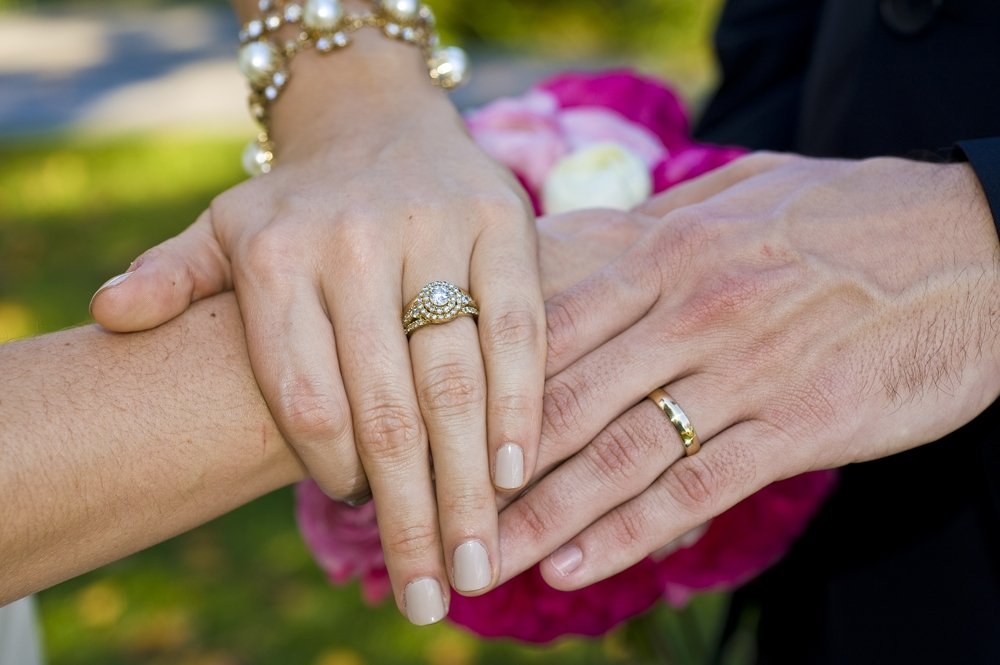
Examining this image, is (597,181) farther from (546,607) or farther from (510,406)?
(546,607)

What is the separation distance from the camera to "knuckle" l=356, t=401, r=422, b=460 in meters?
0.95

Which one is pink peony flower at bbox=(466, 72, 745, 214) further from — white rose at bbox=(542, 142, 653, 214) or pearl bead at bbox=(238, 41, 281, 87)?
pearl bead at bbox=(238, 41, 281, 87)

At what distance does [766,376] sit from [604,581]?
342 mm

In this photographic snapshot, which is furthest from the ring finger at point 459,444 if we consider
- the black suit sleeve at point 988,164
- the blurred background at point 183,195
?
the blurred background at point 183,195

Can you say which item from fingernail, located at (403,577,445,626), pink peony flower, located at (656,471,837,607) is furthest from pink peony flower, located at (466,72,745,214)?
fingernail, located at (403,577,445,626)

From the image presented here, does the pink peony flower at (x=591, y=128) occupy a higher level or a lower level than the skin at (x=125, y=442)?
higher

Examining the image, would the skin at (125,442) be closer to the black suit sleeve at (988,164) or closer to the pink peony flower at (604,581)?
the pink peony flower at (604,581)

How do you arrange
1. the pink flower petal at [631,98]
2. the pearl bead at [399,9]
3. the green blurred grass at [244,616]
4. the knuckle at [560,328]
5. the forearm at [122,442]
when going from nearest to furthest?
the forearm at [122,442]
the knuckle at [560,328]
the pearl bead at [399,9]
the pink flower petal at [631,98]
the green blurred grass at [244,616]

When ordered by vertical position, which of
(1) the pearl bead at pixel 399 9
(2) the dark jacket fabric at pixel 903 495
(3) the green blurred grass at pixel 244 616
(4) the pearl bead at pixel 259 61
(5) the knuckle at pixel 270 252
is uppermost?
(1) the pearl bead at pixel 399 9

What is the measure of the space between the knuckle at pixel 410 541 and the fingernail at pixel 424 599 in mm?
27

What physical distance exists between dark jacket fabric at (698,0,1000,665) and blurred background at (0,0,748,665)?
12.0 inches

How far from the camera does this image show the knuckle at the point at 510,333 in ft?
3.25

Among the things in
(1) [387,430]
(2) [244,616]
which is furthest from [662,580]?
(2) [244,616]

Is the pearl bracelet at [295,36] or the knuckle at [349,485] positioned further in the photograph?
the pearl bracelet at [295,36]
